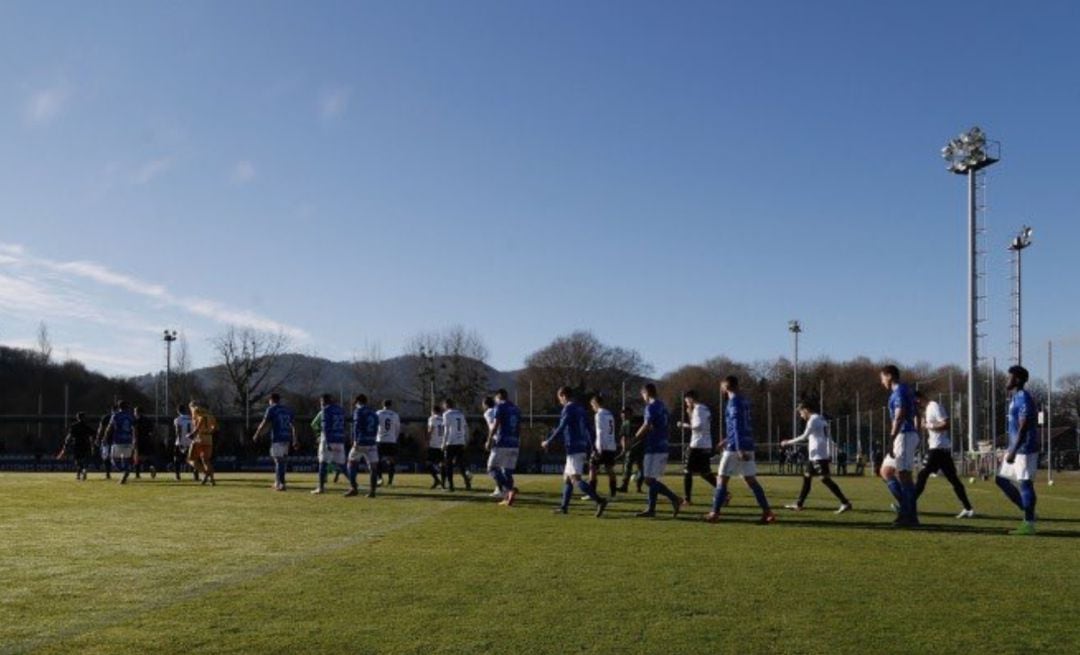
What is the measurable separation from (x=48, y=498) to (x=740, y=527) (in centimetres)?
1382

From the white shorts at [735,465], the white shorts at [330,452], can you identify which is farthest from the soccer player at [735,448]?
the white shorts at [330,452]

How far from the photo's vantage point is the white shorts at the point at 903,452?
49.2 ft

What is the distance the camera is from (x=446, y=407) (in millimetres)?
24938

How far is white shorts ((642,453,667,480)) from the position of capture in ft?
55.1

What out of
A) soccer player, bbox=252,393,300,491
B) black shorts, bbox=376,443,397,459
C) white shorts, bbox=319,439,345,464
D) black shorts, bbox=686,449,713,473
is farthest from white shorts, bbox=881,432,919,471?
soccer player, bbox=252,393,300,491

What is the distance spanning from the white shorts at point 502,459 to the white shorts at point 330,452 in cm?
470

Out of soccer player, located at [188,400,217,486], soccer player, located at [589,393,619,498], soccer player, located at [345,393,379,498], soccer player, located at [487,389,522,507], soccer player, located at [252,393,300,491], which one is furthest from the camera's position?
soccer player, located at [188,400,217,486]

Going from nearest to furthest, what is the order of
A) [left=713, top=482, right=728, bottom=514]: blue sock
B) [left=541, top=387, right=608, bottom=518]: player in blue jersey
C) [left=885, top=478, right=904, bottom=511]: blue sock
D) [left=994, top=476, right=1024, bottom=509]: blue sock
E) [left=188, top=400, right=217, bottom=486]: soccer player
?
1. [left=994, top=476, right=1024, bottom=509]: blue sock
2. [left=885, top=478, right=904, bottom=511]: blue sock
3. [left=713, top=482, right=728, bottom=514]: blue sock
4. [left=541, top=387, right=608, bottom=518]: player in blue jersey
5. [left=188, top=400, right=217, bottom=486]: soccer player

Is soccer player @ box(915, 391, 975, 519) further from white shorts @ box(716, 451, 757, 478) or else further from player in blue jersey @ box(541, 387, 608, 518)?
player in blue jersey @ box(541, 387, 608, 518)

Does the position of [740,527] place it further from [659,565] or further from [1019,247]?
[1019,247]

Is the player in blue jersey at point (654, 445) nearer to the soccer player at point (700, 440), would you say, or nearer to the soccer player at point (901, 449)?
the soccer player at point (700, 440)

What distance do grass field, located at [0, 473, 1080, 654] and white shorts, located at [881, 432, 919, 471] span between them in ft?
3.01

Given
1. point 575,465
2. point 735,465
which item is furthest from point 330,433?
point 735,465

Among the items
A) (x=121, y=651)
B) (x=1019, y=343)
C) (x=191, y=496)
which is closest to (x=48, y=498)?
(x=191, y=496)
